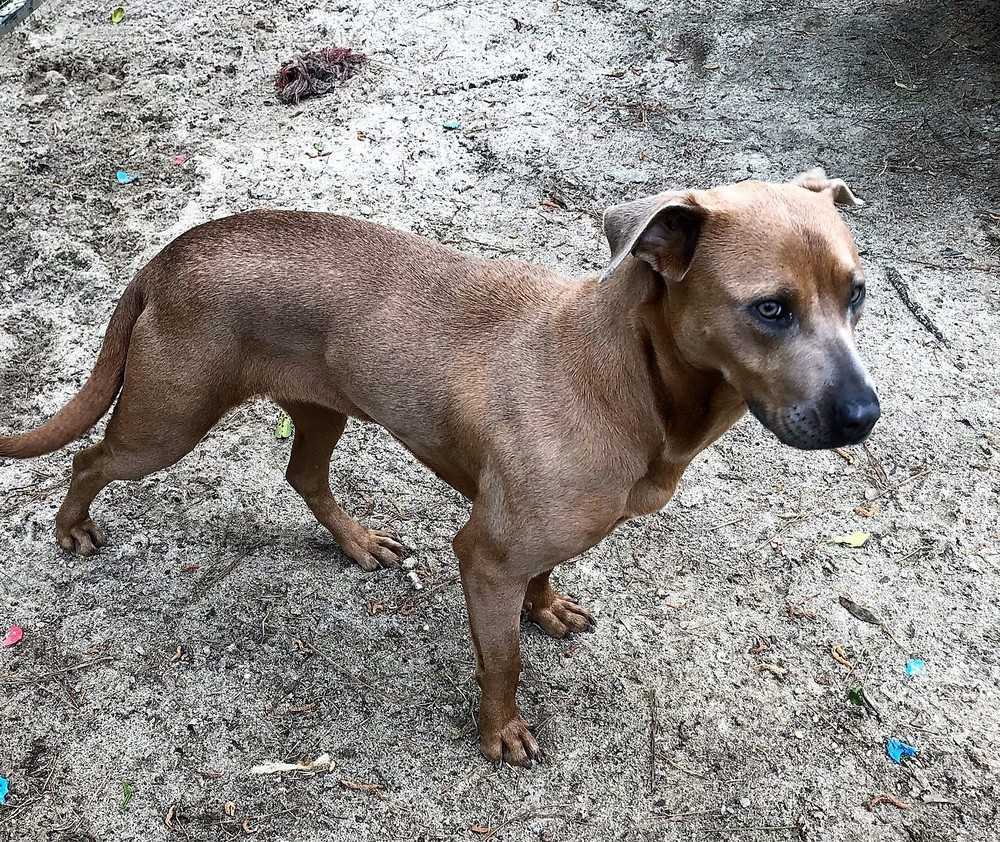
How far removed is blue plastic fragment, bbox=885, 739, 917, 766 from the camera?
12.3 ft

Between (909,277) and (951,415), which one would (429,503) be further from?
(909,277)

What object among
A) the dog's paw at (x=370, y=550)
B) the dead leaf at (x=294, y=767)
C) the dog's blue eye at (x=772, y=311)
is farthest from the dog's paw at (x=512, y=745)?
the dog's blue eye at (x=772, y=311)

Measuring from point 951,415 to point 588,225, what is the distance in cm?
256

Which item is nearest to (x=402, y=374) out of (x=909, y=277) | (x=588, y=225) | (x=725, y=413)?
(x=725, y=413)

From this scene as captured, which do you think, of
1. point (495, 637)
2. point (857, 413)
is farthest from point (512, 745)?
point (857, 413)

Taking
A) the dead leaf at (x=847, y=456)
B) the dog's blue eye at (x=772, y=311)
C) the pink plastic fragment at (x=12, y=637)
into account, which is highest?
the dog's blue eye at (x=772, y=311)

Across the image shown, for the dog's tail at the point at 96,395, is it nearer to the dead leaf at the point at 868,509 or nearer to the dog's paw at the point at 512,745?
the dog's paw at the point at 512,745

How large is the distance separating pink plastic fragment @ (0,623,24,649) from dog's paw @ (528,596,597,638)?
7.68 feet

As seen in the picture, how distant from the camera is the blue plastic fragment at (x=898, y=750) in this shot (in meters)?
3.76

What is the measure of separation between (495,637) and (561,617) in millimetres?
831

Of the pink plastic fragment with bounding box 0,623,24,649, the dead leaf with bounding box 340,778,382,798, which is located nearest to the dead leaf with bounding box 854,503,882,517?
the dead leaf with bounding box 340,778,382,798

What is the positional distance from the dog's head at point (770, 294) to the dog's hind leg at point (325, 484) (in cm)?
185

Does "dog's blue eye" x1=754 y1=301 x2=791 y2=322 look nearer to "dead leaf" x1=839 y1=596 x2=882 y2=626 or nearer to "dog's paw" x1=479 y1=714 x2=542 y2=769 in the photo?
"dog's paw" x1=479 y1=714 x2=542 y2=769

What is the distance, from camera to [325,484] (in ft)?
14.3
